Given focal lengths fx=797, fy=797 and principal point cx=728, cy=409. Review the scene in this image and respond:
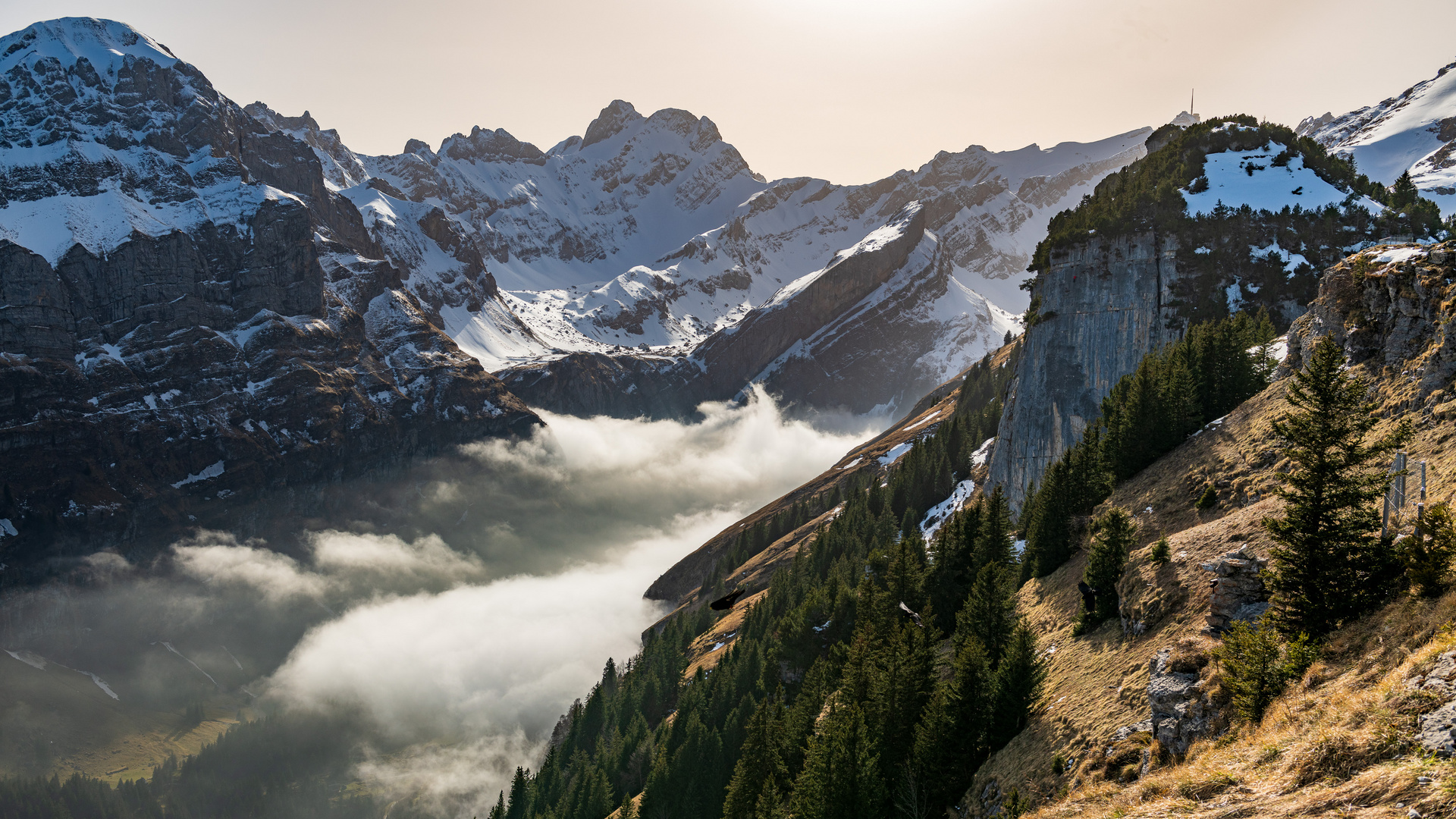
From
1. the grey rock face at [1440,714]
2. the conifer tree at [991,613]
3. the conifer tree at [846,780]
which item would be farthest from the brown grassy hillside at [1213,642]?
the conifer tree at [846,780]

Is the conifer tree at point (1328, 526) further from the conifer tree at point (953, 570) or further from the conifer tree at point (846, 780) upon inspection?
the conifer tree at point (953, 570)

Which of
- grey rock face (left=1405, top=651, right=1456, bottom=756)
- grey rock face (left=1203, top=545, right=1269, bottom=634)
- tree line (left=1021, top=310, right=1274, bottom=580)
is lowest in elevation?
grey rock face (left=1405, top=651, right=1456, bottom=756)

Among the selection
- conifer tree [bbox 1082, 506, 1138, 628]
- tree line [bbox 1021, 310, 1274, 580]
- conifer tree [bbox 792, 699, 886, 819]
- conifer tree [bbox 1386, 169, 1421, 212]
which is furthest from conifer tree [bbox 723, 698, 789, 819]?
conifer tree [bbox 1386, 169, 1421, 212]

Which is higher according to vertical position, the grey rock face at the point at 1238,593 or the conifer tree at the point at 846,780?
the grey rock face at the point at 1238,593

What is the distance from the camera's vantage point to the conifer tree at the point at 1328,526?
23.2 m

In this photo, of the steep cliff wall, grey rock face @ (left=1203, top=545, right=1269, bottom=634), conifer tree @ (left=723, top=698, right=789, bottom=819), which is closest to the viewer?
grey rock face @ (left=1203, top=545, right=1269, bottom=634)

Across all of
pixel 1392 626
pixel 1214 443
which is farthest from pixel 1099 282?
pixel 1392 626

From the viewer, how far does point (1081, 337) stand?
9375 cm

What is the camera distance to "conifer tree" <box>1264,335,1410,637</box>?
76.2ft

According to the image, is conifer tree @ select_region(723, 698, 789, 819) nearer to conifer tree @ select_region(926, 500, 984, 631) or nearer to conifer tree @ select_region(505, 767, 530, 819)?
conifer tree @ select_region(926, 500, 984, 631)

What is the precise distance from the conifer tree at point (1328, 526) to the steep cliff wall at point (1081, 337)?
6444 cm

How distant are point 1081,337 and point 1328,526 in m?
74.6

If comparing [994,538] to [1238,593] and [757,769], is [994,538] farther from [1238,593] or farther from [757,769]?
[1238,593]

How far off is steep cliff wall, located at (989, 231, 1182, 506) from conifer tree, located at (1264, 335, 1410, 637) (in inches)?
2537
